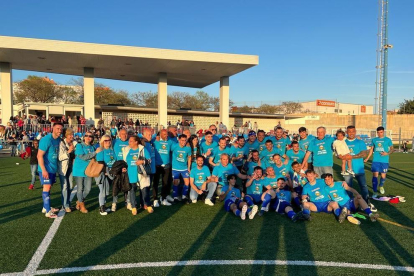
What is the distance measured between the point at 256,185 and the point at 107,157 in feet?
10.9

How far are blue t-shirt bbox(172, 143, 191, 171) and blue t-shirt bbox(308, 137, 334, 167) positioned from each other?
3.06 meters

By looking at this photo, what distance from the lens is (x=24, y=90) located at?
4738 centimetres

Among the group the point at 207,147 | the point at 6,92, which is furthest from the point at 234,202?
the point at 6,92

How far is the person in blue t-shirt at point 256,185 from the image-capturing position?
22.0 feet

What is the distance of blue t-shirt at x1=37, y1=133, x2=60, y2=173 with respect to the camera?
572 centimetres

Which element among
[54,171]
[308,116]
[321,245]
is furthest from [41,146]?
[308,116]

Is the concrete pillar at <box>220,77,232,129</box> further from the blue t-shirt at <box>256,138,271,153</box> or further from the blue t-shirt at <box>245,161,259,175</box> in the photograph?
the blue t-shirt at <box>245,161,259,175</box>

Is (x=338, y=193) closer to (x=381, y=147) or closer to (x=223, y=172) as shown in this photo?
(x=223, y=172)

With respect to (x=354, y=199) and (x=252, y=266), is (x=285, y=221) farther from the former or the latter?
(x=252, y=266)

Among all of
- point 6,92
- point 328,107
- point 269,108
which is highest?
point 328,107

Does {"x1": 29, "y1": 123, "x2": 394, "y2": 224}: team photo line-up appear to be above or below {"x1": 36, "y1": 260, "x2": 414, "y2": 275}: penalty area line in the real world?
above

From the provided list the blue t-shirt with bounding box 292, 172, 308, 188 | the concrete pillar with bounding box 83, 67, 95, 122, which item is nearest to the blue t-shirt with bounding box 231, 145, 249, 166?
the blue t-shirt with bounding box 292, 172, 308, 188

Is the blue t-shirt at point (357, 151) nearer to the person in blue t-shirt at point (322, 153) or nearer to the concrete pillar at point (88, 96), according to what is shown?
the person in blue t-shirt at point (322, 153)

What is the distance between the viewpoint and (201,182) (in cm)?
714
